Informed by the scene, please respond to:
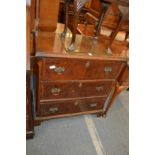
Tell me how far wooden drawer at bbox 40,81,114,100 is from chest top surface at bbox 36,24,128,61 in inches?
11.0

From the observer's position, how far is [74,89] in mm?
1561

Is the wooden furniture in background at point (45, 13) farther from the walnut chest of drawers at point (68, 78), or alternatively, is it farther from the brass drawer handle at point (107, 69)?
the brass drawer handle at point (107, 69)

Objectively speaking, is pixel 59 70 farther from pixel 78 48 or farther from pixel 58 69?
pixel 78 48

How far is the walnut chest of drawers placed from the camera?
129cm

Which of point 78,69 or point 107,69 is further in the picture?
point 107,69

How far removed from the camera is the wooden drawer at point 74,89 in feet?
4.72

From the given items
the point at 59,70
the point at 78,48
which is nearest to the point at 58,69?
the point at 59,70

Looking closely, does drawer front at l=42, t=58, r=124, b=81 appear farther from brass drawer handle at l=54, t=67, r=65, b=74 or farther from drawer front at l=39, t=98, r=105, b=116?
drawer front at l=39, t=98, r=105, b=116

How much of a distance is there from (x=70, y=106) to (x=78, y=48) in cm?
61
